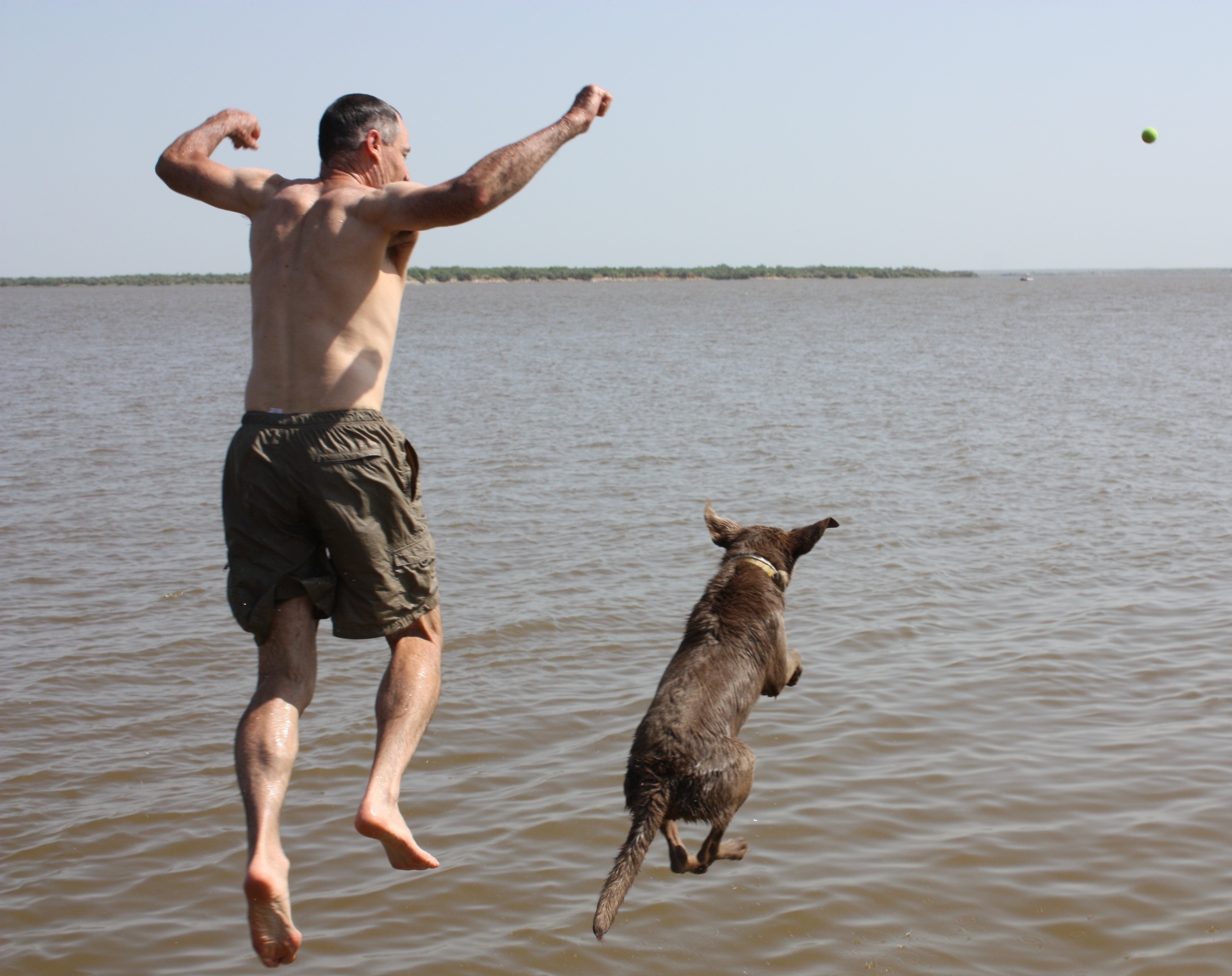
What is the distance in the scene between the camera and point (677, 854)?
5074mm

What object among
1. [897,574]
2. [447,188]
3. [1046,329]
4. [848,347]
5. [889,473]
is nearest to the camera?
[447,188]

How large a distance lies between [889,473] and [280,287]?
45.0ft

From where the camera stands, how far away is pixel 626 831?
6.73 m

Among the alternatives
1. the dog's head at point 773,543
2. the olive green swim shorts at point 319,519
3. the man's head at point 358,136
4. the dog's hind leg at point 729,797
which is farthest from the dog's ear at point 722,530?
the man's head at point 358,136

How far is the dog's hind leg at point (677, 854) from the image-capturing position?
16.6 feet

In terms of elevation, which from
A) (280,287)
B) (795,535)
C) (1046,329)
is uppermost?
(1046,329)

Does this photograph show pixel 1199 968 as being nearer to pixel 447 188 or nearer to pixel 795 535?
pixel 795 535

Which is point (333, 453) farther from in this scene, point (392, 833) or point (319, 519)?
point (392, 833)

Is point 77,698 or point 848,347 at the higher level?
point 848,347

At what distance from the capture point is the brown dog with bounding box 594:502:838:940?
4742mm

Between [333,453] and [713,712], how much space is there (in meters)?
2.01

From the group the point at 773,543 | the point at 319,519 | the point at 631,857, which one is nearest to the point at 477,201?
the point at 319,519

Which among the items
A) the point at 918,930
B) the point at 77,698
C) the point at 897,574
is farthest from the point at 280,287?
the point at 897,574

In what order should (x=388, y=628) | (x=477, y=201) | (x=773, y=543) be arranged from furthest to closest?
(x=773, y=543) < (x=388, y=628) < (x=477, y=201)
